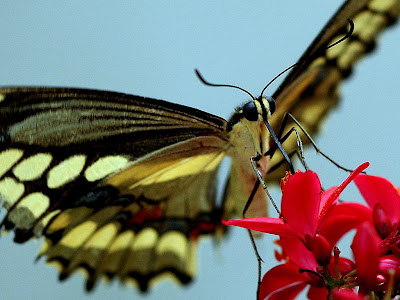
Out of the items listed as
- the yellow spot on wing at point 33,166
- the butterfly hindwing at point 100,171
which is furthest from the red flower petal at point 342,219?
the yellow spot on wing at point 33,166

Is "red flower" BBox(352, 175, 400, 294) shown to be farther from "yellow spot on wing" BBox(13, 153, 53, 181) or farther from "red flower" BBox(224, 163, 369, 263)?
"yellow spot on wing" BBox(13, 153, 53, 181)

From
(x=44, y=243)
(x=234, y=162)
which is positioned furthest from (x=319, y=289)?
(x=44, y=243)

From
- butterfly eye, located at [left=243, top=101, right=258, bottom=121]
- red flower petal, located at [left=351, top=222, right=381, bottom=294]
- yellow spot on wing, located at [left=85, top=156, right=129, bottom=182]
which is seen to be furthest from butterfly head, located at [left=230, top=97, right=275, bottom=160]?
red flower petal, located at [left=351, top=222, right=381, bottom=294]

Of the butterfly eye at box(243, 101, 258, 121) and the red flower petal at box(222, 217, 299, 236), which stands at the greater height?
the butterfly eye at box(243, 101, 258, 121)

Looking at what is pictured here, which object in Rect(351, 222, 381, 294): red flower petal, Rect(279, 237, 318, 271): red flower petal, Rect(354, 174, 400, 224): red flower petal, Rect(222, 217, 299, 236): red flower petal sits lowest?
Rect(351, 222, 381, 294): red flower petal

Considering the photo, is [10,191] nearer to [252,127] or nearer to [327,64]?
[252,127]

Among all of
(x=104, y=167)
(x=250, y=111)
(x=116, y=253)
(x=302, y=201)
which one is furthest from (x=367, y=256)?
(x=116, y=253)
